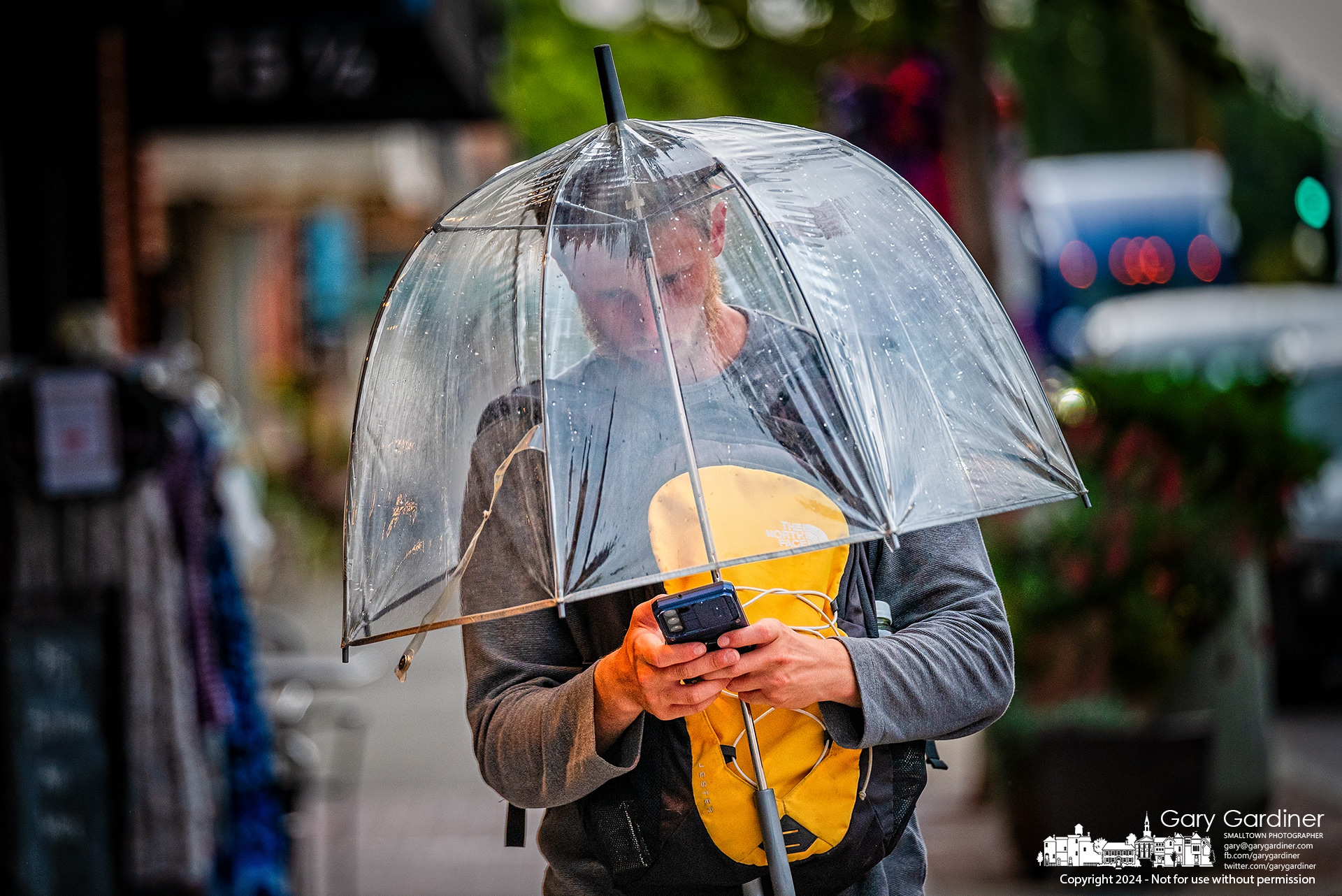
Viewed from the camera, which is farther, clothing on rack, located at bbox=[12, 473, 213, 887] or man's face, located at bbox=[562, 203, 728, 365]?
clothing on rack, located at bbox=[12, 473, 213, 887]

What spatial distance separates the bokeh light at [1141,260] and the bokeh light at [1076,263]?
0.27 metres

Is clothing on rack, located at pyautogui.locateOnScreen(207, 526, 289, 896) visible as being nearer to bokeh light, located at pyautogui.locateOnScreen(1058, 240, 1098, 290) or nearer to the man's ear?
the man's ear

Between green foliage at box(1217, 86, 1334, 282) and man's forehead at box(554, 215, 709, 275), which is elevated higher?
green foliage at box(1217, 86, 1334, 282)

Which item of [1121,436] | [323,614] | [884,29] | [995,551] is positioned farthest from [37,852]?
[323,614]

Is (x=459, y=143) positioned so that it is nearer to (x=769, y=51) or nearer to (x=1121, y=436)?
(x=769, y=51)

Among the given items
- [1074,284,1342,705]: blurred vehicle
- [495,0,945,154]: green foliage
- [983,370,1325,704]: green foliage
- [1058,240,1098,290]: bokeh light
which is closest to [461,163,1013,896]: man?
[983,370,1325,704]: green foliage

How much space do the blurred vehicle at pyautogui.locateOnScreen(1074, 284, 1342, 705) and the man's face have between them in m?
3.98

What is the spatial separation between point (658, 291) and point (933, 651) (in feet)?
2.01

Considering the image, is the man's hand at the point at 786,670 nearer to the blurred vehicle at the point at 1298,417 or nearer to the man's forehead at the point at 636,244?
the man's forehead at the point at 636,244

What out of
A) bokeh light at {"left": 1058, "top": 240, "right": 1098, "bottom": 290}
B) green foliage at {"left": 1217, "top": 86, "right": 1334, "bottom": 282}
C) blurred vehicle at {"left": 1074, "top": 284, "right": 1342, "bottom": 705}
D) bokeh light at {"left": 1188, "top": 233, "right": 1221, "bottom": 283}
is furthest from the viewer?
bokeh light at {"left": 1188, "top": 233, "right": 1221, "bottom": 283}

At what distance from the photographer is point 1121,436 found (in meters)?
5.09

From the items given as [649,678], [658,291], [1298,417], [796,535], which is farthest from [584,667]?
[1298,417]

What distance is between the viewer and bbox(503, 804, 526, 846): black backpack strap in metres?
1.95

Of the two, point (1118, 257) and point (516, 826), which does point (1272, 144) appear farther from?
point (1118, 257)
